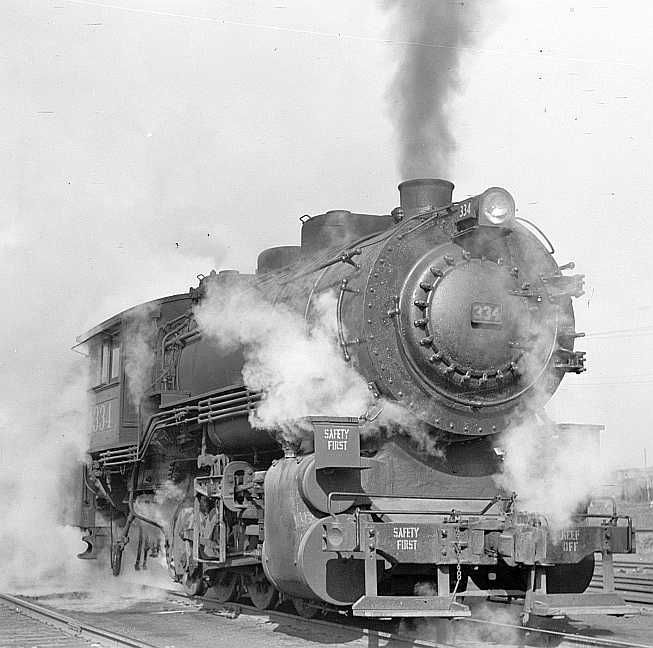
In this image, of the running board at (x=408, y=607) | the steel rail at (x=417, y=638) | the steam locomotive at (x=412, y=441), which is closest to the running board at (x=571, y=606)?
the steam locomotive at (x=412, y=441)

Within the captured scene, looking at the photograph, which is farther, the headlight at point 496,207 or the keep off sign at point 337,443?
the headlight at point 496,207

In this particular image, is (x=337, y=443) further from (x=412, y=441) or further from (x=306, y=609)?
(x=306, y=609)

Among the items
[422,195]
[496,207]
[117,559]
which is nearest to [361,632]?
[496,207]

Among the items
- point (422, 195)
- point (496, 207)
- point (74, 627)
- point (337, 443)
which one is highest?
point (422, 195)

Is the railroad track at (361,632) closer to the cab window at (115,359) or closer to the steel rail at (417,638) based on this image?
the steel rail at (417,638)

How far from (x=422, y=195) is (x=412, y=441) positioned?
2141 millimetres

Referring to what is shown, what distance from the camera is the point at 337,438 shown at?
7605mm

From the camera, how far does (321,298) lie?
8.42 metres

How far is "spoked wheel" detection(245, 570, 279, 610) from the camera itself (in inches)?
379

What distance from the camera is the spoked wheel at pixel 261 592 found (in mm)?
9633

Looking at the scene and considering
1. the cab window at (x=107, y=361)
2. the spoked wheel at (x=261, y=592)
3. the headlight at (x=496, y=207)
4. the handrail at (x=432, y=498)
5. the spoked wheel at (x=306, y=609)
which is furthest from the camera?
the cab window at (x=107, y=361)

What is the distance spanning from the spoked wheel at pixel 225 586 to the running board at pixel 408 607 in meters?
3.57

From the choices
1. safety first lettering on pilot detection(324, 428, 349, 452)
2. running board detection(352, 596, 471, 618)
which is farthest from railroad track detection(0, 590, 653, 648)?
safety first lettering on pilot detection(324, 428, 349, 452)

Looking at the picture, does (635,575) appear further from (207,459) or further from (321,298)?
(321,298)
